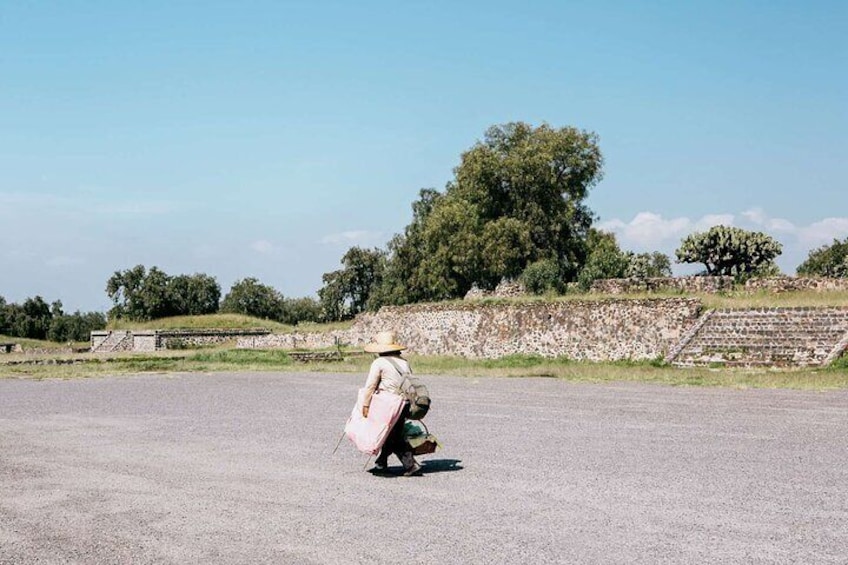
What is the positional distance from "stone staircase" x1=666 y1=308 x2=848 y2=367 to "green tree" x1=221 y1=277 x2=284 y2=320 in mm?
89987

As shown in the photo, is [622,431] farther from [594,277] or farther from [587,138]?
[587,138]

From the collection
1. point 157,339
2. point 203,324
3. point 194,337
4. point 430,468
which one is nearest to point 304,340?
point 194,337

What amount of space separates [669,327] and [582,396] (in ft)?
56.3

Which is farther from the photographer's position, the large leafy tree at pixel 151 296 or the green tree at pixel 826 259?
the green tree at pixel 826 259

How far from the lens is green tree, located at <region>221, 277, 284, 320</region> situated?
119688mm

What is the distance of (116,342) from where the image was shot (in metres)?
69.6

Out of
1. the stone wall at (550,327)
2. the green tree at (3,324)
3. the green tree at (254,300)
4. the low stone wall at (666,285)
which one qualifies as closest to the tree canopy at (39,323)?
the green tree at (3,324)

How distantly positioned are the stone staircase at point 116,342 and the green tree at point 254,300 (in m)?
47.6

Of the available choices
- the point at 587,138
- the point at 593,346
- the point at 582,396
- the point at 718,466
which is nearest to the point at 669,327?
the point at 593,346

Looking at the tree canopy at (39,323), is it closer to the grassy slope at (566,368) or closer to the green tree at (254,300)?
the green tree at (254,300)

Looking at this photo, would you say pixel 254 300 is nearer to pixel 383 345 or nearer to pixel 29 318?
pixel 29 318

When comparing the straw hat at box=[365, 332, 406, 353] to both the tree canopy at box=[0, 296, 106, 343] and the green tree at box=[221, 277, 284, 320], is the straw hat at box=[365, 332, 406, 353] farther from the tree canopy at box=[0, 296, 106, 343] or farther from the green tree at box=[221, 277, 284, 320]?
the green tree at box=[221, 277, 284, 320]

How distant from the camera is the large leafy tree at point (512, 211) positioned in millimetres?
68938

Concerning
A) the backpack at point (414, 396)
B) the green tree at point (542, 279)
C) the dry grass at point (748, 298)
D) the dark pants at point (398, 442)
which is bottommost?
the dark pants at point (398, 442)
